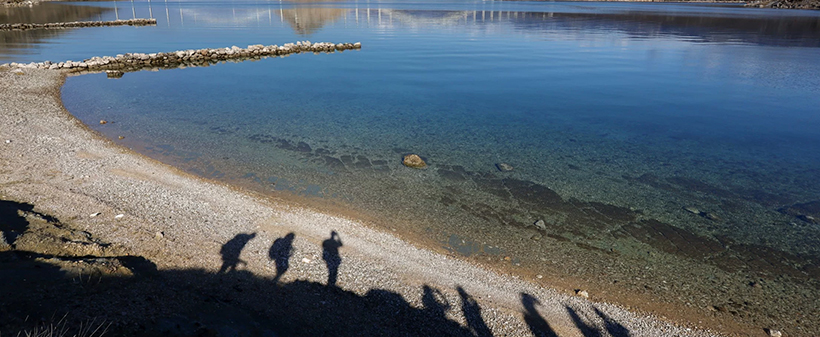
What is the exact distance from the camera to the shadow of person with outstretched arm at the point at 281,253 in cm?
927

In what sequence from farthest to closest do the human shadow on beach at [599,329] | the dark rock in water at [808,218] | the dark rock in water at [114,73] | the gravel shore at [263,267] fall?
the dark rock in water at [114,73] < the dark rock in water at [808,218] < the human shadow on beach at [599,329] < the gravel shore at [263,267]

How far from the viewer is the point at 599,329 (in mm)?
8266

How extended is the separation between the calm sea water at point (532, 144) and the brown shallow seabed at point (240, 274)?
1.24m

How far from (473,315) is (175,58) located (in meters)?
40.6

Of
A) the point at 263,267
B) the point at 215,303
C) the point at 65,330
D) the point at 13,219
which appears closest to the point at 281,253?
the point at 263,267

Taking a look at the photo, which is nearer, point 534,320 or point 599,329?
point 599,329

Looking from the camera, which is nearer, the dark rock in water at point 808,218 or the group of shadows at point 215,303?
the group of shadows at point 215,303

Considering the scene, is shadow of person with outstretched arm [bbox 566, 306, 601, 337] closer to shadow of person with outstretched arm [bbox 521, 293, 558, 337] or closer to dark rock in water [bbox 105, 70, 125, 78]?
shadow of person with outstretched arm [bbox 521, 293, 558, 337]

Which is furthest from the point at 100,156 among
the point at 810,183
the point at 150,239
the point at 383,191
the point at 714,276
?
the point at 810,183

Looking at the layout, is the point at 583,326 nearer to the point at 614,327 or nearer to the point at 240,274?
the point at 614,327

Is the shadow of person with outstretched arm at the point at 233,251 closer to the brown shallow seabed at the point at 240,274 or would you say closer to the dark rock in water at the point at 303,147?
the brown shallow seabed at the point at 240,274

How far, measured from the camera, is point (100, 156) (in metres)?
15.4

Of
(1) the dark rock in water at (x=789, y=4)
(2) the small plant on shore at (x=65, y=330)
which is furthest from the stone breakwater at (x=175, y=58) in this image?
(1) the dark rock in water at (x=789, y=4)

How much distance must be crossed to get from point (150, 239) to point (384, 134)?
11.6m
